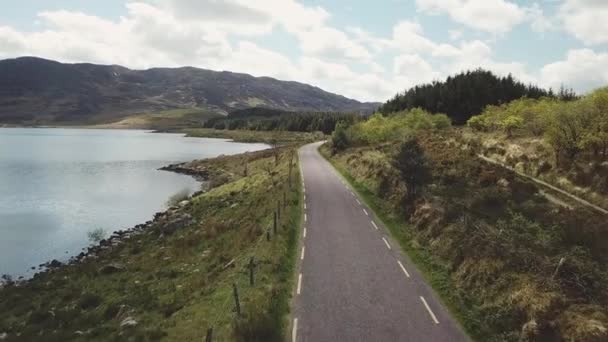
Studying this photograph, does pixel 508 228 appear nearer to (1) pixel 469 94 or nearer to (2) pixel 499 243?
(2) pixel 499 243

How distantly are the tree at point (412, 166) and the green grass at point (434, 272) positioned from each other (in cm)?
259

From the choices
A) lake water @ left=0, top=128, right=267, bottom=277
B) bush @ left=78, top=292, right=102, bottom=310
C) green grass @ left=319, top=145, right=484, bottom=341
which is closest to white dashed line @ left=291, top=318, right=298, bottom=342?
green grass @ left=319, top=145, right=484, bottom=341

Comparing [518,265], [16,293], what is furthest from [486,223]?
[16,293]

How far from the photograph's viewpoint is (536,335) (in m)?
15.2

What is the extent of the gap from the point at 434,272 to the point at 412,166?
1372cm

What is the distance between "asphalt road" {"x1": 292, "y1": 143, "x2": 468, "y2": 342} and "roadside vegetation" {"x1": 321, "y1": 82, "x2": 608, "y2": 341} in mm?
1013

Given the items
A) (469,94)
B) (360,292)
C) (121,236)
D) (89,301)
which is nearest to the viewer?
(360,292)

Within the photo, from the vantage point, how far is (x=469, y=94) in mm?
115750

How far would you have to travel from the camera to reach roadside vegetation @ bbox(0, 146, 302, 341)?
17406 mm

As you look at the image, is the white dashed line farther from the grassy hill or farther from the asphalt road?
the grassy hill

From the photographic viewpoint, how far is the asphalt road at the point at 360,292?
16.0 meters

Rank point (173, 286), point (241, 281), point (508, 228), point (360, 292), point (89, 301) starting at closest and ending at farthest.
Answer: point (360, 292) < point (241, 281) < point (89, 301) < point (173, 286) < point (508, 228)

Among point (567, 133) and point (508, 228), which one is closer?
point (508, 228)

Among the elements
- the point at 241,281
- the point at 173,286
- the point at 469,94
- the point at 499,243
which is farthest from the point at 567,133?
the point at 469,94
